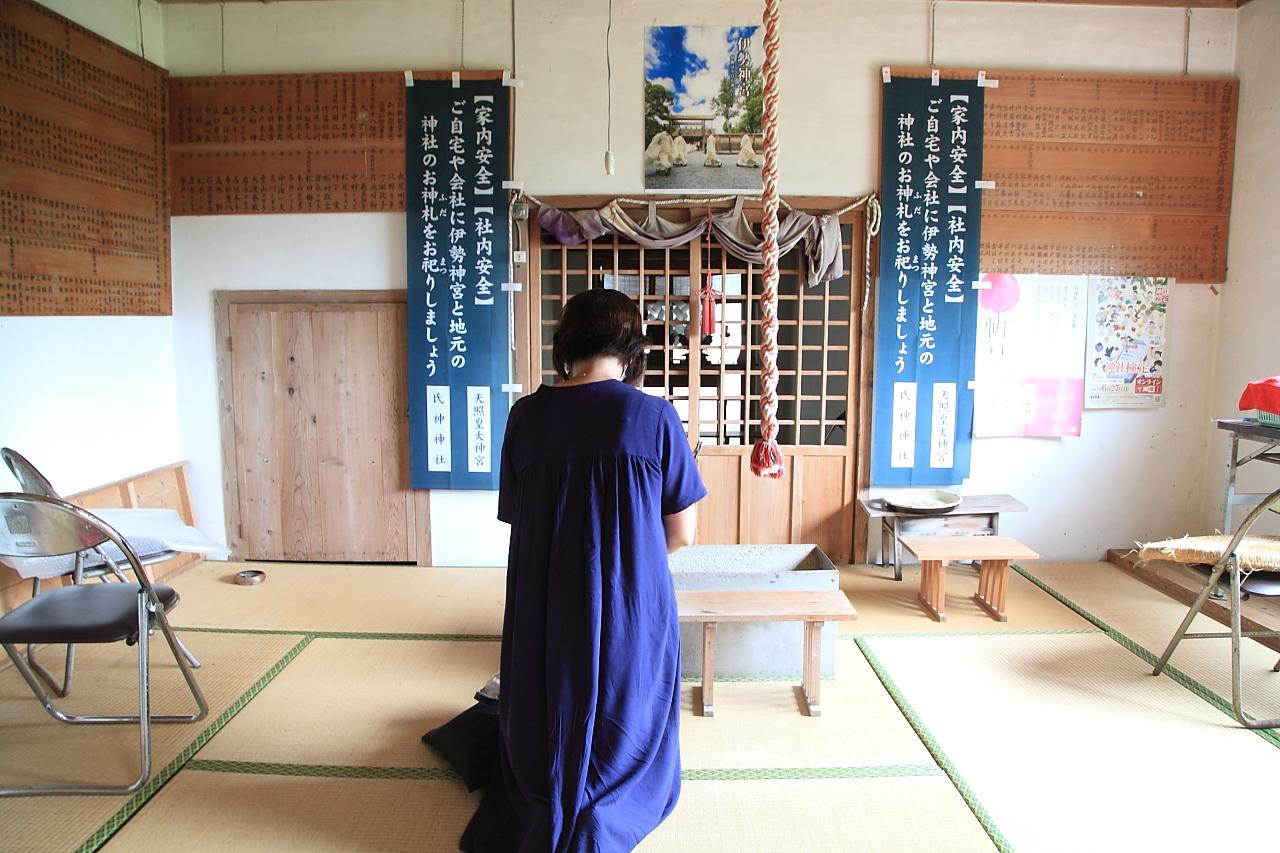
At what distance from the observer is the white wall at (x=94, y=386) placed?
3.54 m

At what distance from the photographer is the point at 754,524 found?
185 inches

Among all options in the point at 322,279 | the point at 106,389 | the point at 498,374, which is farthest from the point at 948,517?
the point at 106,389

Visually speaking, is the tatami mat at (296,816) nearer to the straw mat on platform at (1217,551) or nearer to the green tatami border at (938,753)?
the green tatami border at (938,753)

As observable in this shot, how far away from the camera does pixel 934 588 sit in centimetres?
387

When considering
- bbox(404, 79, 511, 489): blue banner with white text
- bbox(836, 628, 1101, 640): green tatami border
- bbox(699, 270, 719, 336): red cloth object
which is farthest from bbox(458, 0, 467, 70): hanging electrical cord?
bbox(836, 628, 1101, 640): green tatami border

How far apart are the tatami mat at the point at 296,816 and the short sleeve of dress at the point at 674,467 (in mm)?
1125

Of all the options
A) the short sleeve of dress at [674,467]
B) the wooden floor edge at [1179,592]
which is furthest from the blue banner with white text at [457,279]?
A: the wooden floor edge at [1179,592]

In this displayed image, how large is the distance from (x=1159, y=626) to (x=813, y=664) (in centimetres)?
191

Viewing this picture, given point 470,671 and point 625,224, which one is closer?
point 470,671

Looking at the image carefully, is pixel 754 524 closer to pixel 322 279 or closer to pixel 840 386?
pixel 840 386

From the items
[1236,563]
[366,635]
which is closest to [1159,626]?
[1236,563]

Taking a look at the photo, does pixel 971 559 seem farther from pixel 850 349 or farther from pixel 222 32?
pixel 222 32

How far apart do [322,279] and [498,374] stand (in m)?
1.12

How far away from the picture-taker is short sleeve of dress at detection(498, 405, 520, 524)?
201cm
